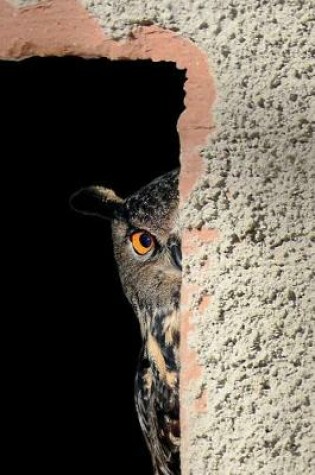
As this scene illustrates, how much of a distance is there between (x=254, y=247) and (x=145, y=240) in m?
0.93

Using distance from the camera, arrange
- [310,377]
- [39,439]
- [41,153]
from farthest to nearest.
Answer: [39,439] → [41,153] → [310,377]

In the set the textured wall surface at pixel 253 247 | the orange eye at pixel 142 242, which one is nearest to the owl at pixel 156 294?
the orange eye at pixel 142 242

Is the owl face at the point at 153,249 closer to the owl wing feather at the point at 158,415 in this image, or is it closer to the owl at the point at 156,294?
the owl at the point at 156,294

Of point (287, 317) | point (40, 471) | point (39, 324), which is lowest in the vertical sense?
point (40, 471)

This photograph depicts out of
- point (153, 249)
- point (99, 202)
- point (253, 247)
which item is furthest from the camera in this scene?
point (99, 202)

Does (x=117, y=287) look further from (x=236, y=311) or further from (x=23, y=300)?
(x=236, y=311)

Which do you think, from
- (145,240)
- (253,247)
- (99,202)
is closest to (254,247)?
(253,247)

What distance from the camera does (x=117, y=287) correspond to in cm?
276

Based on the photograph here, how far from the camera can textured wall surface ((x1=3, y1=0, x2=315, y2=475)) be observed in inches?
40.3

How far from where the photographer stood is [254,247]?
1.03 metres

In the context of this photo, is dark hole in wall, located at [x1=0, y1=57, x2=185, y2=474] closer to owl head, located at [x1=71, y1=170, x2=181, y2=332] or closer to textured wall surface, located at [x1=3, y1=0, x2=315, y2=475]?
owl head, located at [x1=71, y1=170, x2=181, y2=332]

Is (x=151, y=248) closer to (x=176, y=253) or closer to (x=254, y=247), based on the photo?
(x=176, y=253)

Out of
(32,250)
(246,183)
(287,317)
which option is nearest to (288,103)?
(246,183)

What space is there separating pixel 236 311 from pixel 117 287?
1743 mm
